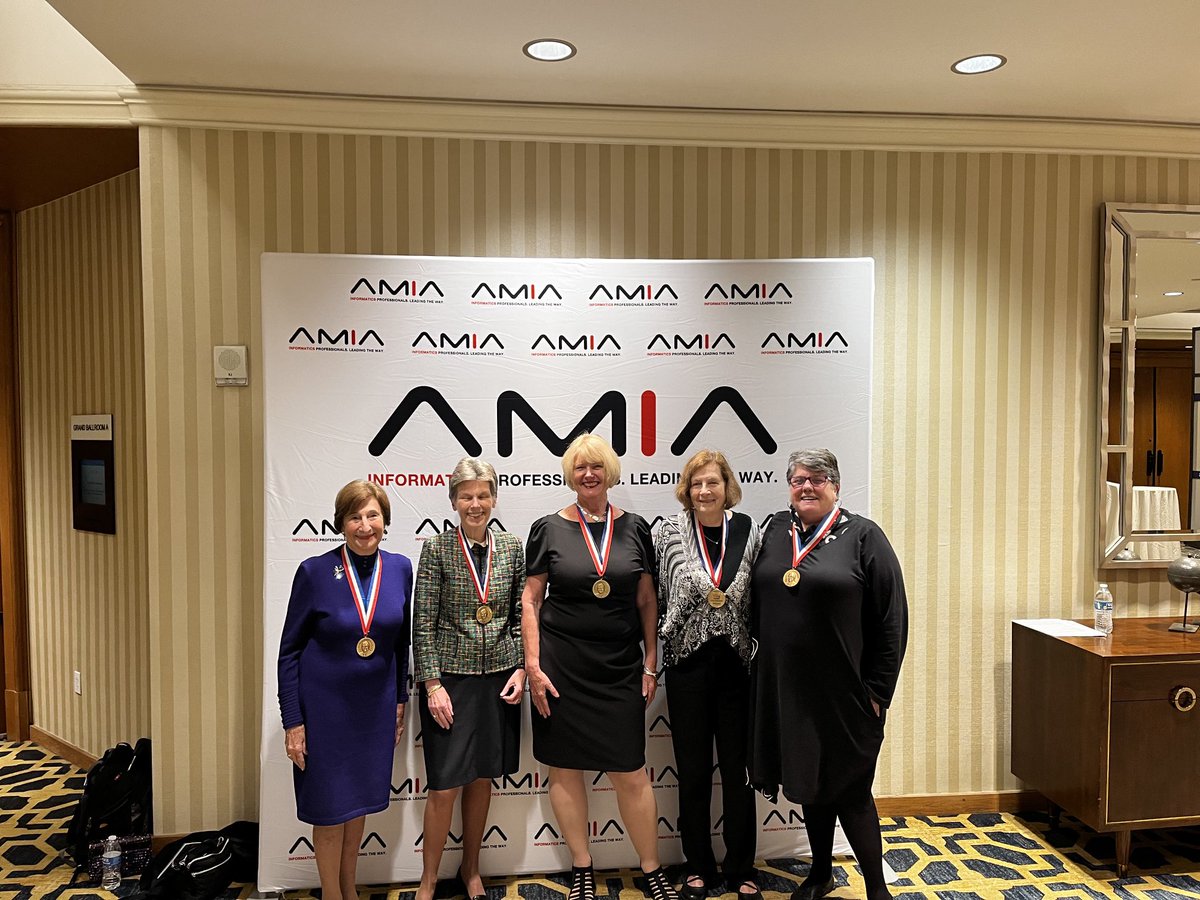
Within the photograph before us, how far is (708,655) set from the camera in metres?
2.93

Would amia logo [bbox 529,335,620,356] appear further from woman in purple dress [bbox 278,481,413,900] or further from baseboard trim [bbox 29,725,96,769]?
baseboard trim [bbox 29,725,96,769]

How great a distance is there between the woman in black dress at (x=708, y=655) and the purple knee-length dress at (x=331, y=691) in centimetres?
100

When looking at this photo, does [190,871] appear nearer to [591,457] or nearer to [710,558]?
[591,457]

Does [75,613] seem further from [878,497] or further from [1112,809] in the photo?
[1112,809]

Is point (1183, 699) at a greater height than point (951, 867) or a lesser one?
greater

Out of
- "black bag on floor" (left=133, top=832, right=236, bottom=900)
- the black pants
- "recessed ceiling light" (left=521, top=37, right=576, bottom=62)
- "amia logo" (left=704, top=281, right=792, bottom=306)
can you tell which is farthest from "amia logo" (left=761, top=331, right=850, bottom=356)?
"black bag on floor" (left=133, top=832, right=236, bottom=900)

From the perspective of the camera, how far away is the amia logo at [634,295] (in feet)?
10.6

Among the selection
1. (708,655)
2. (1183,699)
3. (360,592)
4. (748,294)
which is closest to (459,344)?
(360,592)

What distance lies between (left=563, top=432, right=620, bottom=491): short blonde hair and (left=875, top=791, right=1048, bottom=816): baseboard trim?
190cm

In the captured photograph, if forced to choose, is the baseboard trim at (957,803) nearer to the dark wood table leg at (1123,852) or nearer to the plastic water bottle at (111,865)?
the dark wood table leg at (1123,852)

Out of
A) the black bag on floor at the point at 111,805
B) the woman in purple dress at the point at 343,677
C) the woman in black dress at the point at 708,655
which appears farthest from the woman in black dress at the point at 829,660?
the black bag on floor at the point at 111,805

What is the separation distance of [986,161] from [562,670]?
2.75m

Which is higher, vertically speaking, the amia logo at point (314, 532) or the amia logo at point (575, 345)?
the amia logo at point (575, 345)

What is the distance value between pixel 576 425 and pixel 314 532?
1.06 m
